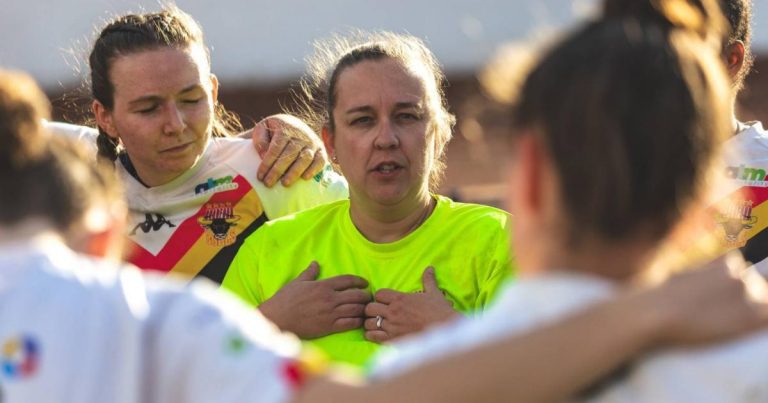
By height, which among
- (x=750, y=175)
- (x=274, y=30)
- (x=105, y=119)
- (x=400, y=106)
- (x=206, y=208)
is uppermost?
(x=750, y=175)

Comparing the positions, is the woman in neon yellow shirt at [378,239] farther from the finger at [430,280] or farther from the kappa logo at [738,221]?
the kappa logo at [738,221]

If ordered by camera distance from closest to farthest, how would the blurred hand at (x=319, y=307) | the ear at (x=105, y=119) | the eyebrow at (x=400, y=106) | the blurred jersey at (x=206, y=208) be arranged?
the blurred hand at (x=319, y=307) → the eyebrow at (x=400, y=106) → the blurred jersey at (x=206, y=208) → the ear at (x=105, y=119)

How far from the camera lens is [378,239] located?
12.3 ft

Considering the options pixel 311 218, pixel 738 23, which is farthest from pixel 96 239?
pixel 738 23

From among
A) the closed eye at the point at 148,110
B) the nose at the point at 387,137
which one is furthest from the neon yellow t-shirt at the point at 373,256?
the closed eye at the point at 148,110

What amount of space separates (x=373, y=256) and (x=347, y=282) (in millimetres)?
131

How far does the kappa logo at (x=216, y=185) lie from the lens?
14.2 feet

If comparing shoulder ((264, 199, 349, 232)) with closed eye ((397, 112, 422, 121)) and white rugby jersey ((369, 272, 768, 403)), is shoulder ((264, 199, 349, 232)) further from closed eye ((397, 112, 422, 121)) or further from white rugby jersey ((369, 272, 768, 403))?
white rugby jersey ((369, 272, 768, 403))

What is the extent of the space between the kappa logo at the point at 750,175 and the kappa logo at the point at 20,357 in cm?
269

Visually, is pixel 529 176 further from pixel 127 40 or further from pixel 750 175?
Result: pixel 127 40

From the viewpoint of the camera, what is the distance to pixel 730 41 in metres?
3.82

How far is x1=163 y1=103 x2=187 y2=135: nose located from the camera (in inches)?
162

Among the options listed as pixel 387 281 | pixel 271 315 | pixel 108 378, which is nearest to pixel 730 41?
pixel 387 281

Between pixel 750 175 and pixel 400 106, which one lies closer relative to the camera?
pixel 400 106
